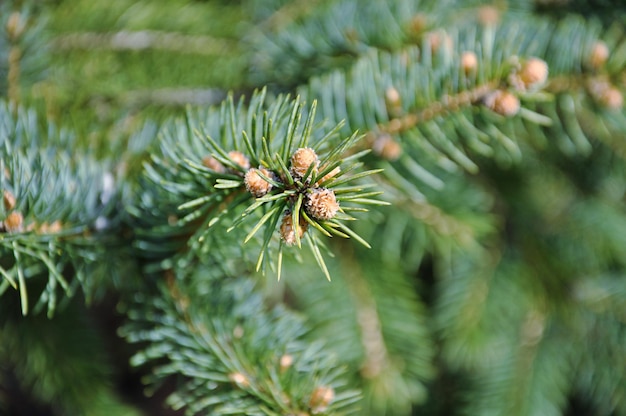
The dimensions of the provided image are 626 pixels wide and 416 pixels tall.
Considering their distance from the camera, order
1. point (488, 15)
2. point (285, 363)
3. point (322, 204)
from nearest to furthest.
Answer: point (322, 204)
point (285, 363)
point (488, 15)

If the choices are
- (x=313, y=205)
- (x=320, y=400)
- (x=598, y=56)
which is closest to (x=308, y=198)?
(x=313, y=205)

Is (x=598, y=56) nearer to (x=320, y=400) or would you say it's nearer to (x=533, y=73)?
(x=533, y=73)

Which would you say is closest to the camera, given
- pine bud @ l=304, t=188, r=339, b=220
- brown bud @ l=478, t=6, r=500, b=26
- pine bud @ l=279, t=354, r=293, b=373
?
pine bud @ l=304, t=188, r=339, b=220

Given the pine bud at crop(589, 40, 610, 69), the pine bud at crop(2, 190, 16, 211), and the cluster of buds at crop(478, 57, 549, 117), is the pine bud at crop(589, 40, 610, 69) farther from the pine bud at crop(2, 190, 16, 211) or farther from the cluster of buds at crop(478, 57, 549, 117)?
the pine bud at crop(2, 190, 16, 211)

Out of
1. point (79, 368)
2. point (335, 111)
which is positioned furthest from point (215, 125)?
point (79, 368)

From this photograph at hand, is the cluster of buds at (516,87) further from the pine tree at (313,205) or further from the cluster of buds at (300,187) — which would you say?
the cluster of buds at (300,187)

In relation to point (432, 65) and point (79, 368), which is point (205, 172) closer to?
point (432, 65)

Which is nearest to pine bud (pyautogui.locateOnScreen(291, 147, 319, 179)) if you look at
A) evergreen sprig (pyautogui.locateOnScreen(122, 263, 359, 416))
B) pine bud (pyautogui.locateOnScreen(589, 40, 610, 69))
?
evergreen sprig (pyautogui.locateOnScreen(122, 263, 359, 416))

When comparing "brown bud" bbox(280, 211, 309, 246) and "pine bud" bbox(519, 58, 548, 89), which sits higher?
"pine bud" bbox(519, 58, 548, 89)
